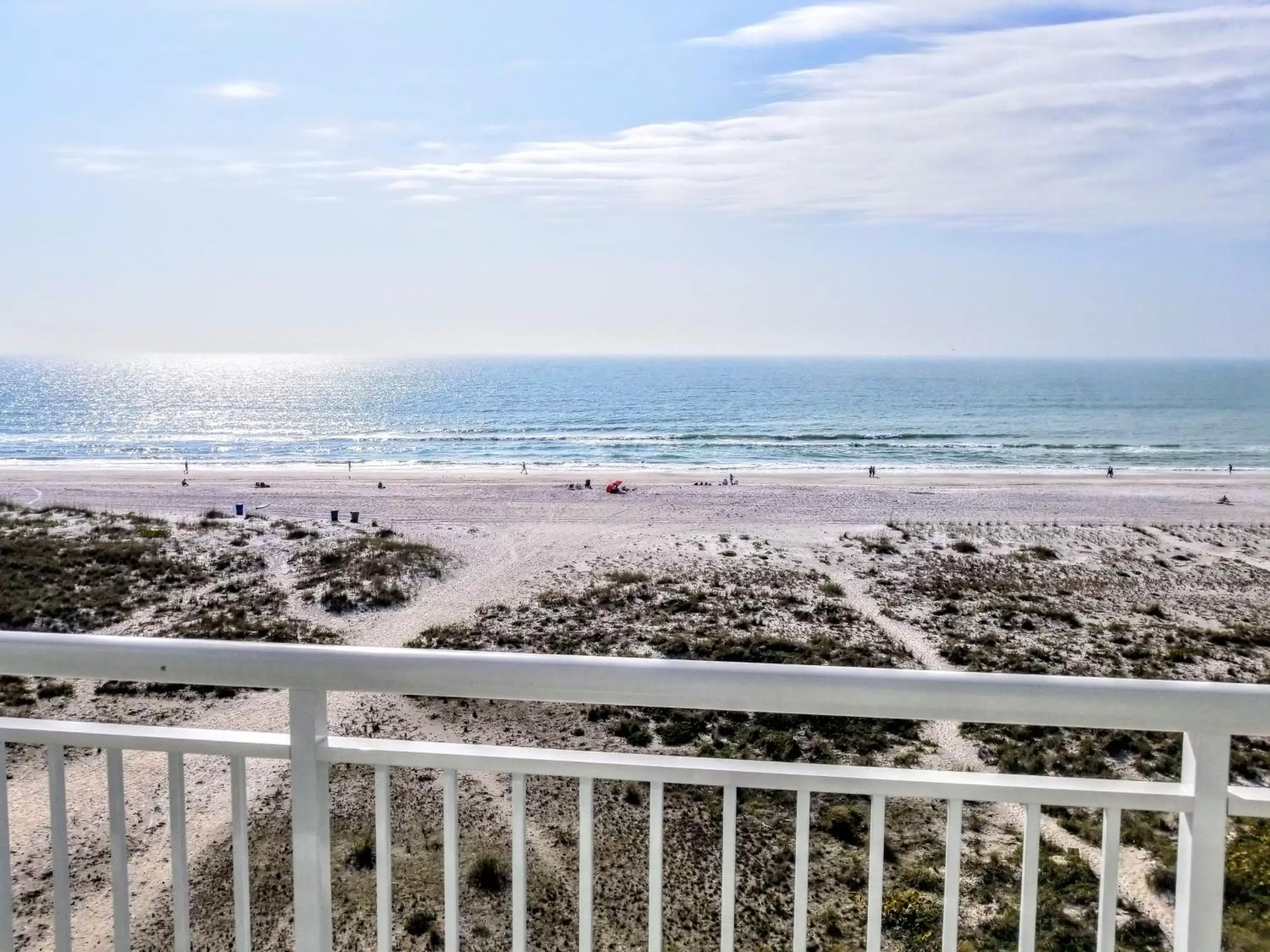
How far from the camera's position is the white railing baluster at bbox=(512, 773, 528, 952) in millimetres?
1045

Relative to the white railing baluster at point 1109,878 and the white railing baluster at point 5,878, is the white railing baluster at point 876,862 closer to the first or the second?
the white railing baluster at point 1109,878

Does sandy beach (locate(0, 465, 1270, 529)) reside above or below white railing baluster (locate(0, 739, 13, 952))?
below

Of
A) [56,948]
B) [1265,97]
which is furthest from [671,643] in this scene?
[1265,97]

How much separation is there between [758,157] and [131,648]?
102ft

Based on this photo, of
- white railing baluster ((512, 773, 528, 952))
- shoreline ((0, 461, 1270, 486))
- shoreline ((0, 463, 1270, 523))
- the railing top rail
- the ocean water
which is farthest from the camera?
the ocean water

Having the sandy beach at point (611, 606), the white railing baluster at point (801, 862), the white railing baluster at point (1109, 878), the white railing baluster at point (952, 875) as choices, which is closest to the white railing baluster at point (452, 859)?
the white railing baluster at point (801, 862)

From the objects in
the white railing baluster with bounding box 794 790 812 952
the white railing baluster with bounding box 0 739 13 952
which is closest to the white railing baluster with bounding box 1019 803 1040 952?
the white railing baluster with bounding box 794 790 812 952

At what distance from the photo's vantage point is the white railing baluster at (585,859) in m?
1.05

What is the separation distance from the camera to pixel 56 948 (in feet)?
4.06

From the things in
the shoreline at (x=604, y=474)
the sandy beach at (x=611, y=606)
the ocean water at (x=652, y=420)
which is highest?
the ocean water at (x=652, y=420)

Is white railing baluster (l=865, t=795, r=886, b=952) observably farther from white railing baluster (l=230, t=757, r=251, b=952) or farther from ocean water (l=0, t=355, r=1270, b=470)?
ocean water (l=0, t=355, r=1270, b=470)

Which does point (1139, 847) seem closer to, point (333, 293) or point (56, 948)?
point (56, 948)

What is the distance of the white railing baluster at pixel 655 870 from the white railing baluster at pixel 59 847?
68cm

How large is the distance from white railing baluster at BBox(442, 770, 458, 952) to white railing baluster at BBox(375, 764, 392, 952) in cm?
7
